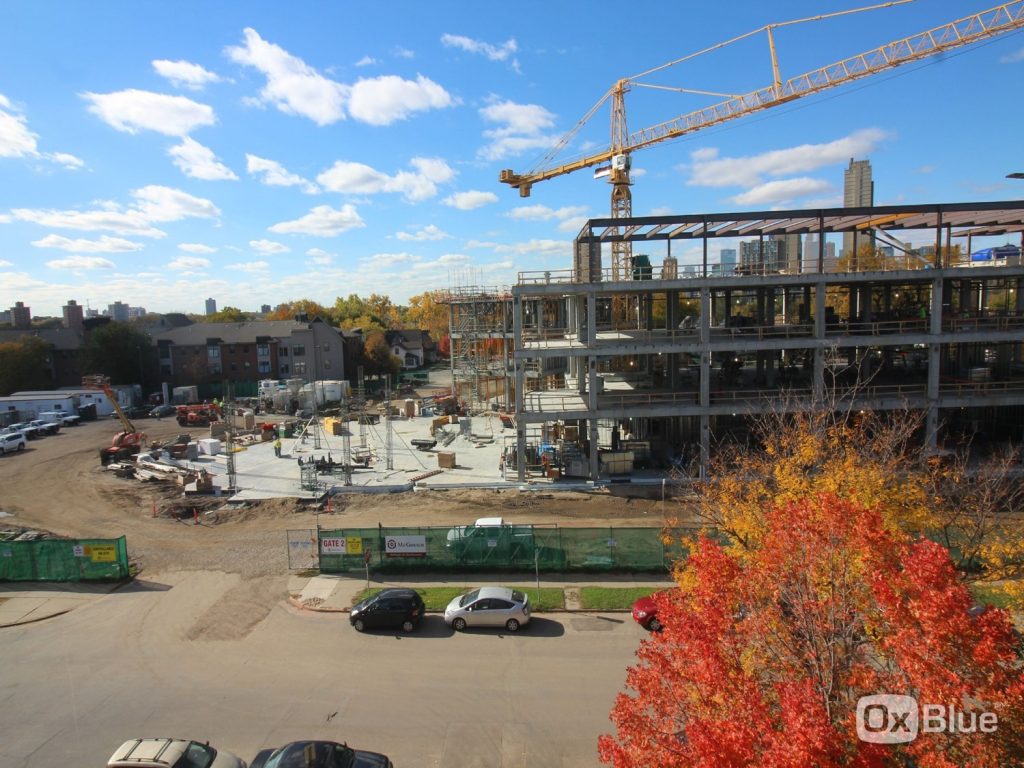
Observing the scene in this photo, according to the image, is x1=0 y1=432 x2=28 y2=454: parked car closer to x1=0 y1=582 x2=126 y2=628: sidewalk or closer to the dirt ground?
the dirt ground

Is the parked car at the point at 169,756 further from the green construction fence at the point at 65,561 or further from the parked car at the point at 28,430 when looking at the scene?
the parked car at the point at 28,430

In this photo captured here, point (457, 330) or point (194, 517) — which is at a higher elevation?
point (457, 330)

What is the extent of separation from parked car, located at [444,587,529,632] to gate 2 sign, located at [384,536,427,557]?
4.21 metres

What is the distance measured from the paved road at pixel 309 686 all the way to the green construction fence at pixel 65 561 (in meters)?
2.71

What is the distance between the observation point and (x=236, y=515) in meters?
28.8

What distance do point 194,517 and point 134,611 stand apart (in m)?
10.6

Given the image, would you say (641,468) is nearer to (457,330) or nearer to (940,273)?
(940,273)

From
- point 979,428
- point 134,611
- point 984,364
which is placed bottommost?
point 134,611

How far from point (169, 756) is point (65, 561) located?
49.5 feet

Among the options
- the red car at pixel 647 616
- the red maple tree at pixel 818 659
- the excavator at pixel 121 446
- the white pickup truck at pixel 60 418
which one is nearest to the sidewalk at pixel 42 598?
the red car at pixel 647 616

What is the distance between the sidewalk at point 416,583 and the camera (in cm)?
1902

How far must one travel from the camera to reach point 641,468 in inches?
1292

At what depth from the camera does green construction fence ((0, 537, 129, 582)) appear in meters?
21.5

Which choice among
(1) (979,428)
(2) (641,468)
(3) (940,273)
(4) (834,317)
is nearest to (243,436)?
(2) (641,468)
